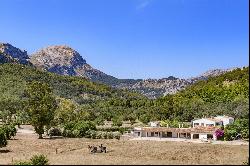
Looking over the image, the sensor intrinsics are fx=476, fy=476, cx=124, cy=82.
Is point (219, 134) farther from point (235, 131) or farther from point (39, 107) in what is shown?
point (39, 107)

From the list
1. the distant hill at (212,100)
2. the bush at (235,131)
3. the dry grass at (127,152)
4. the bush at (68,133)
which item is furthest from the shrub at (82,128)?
the distant hill at (212,100)

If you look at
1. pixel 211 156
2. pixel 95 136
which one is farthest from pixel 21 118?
pixel 211 156

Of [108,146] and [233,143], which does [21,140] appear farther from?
[233,143]

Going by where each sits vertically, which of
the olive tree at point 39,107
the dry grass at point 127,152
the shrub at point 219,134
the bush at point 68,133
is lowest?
the dry grass at point 127,152

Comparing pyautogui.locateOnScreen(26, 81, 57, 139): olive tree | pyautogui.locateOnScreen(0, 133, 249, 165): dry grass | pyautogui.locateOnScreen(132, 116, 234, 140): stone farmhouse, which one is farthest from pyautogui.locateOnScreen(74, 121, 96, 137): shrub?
pyautogui.locateOnScreen(0, 133, 249, 165): dry grass

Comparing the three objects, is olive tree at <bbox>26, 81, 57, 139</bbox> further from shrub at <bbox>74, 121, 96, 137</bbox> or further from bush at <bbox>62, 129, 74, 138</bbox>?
shrub at <bbox>74, 121, 96, 137</bbox>

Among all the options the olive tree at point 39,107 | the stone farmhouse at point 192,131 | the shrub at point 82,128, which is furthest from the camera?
the shrub at point 82,128

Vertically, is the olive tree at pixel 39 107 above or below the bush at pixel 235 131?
above

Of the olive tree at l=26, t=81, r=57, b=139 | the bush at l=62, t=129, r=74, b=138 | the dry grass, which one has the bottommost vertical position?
the dry grass

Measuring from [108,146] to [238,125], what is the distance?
2405cm

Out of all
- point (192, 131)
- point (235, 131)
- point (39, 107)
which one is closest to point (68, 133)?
point (39, 107)

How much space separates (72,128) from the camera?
107625mm

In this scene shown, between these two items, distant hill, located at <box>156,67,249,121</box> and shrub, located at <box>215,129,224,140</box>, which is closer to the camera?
shrub, located at <box>215,129,224,140</box>

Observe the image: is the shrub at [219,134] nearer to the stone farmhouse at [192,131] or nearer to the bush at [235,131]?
the stone farmhouse at [192,131]
